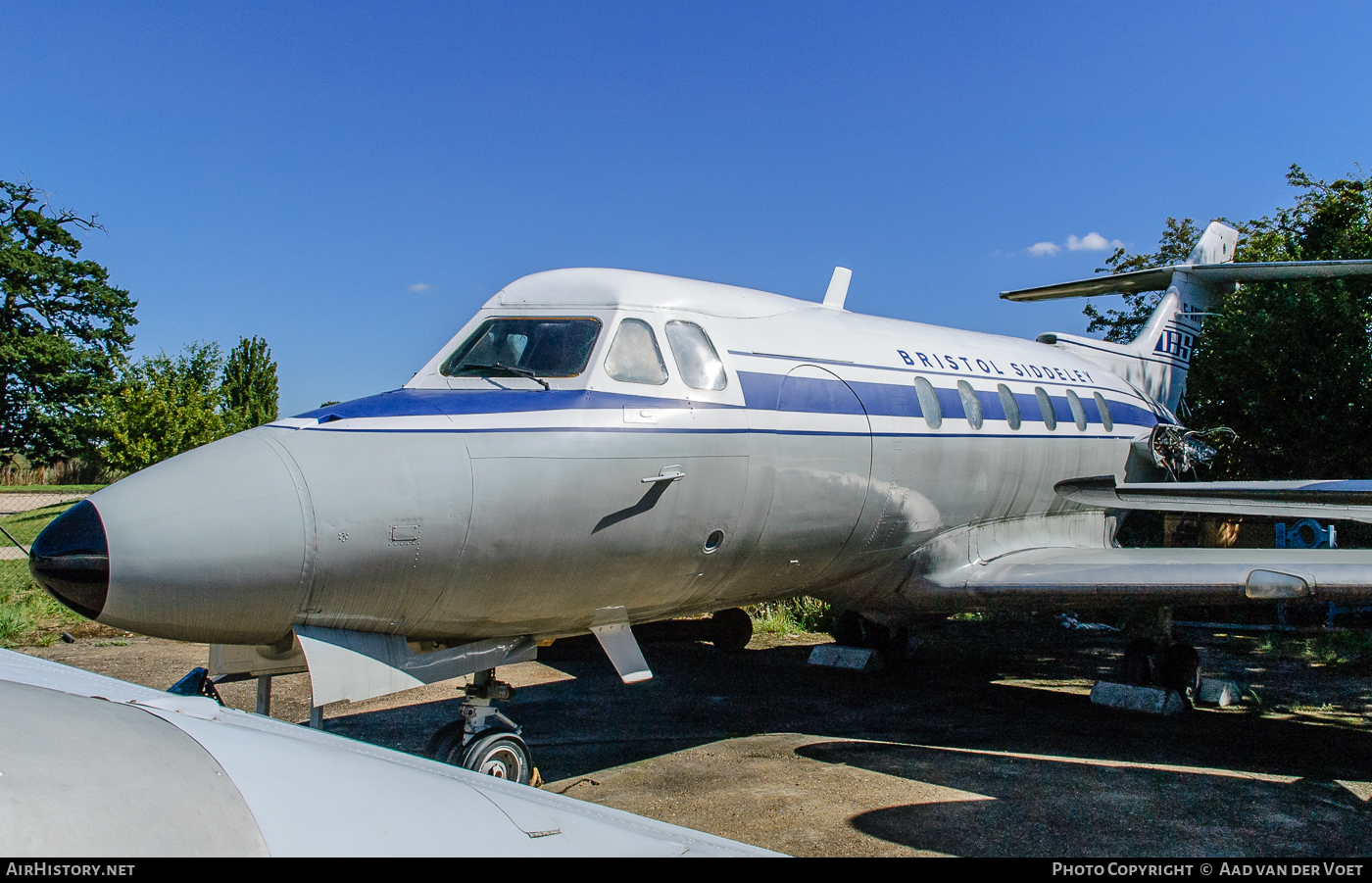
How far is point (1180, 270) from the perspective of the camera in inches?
525

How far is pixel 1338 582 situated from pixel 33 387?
56.2 m

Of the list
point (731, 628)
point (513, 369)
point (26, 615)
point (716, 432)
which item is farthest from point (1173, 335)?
point (26, 615)

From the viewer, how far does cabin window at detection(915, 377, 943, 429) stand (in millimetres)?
7695

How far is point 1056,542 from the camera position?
9.39 metres

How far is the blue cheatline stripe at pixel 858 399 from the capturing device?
6.39 meters

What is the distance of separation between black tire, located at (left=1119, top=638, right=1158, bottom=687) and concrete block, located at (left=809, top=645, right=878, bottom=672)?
8.90 ft

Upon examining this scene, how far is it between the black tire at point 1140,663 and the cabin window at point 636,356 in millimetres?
Result: 6070

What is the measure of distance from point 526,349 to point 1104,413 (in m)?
7.06

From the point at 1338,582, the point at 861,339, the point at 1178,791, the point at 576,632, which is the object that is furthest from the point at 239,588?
the point at 1338,582

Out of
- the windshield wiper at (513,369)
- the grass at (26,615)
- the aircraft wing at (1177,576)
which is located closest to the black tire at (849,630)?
the aircraft wing at (1177,576)

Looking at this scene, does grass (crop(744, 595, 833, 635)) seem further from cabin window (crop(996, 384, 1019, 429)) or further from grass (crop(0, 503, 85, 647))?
grass (crop(0, 503, 85, 647))

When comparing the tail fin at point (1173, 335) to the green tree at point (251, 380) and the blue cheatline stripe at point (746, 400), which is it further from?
the green tree at point (251, 380)

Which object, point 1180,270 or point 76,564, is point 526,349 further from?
point 1180,270
